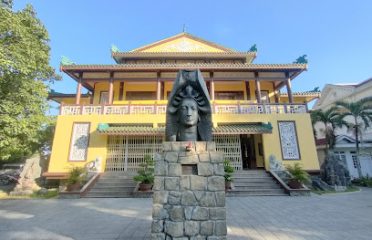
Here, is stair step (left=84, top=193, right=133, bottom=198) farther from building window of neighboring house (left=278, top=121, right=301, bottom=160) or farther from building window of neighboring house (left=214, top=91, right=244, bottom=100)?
building window of neighboring house (left=214, top=91, right=244, bottom=100)

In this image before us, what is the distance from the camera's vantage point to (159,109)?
1362 cm

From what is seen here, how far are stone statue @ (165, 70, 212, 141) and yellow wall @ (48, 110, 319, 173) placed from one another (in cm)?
925

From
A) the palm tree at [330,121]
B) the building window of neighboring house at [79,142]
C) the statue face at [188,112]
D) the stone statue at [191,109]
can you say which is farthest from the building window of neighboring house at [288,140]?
the building window of neighboring house at [79,142]

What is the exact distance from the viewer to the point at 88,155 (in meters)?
12.5

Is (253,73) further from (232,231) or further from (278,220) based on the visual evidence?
(232,231)

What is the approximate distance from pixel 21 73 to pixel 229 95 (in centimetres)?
1317

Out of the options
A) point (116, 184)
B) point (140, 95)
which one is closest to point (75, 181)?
point (116, 184)

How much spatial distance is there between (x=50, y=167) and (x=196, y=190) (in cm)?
1193

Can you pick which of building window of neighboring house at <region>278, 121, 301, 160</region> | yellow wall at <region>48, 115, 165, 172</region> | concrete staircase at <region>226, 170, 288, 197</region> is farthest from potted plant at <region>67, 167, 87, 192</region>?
building window of neighboring house at <region>278, 121, 301, 160</region>

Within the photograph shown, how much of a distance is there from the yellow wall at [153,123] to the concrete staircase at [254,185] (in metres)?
1.27

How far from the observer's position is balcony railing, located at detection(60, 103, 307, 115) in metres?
→ 13.4

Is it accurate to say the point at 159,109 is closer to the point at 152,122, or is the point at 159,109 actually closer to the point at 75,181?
the point at 152,122

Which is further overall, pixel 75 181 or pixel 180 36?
pixel 180 36

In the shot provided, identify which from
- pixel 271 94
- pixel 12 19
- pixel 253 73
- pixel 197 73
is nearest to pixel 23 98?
pixel 12 19
